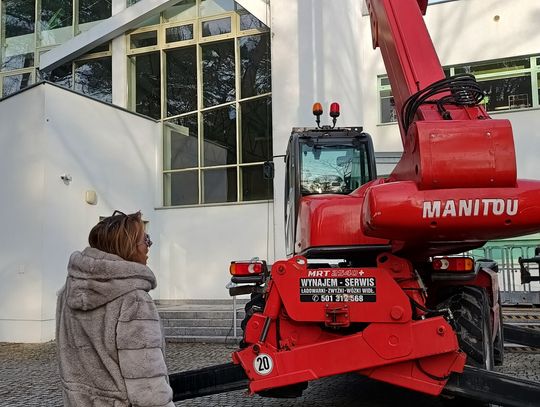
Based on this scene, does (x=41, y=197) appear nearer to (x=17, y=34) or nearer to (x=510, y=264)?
(x=17, y=34)

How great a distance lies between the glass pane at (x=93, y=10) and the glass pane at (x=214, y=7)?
10.6 feet

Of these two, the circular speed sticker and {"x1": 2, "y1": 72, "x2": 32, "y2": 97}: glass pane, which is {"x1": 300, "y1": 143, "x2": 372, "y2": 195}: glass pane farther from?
{"x1": 2, "y1": 72, "x2": 32, "y2": 97}: glass pane

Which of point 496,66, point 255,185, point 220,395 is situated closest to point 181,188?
point 255,185

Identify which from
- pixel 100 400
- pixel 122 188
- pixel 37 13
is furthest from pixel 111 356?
pixel 37 13

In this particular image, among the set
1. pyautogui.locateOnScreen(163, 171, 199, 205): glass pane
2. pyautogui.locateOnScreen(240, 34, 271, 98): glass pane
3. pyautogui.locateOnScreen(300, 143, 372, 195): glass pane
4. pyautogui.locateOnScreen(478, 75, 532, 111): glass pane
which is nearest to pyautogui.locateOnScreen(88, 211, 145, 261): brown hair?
pyautogui.locateOnScreen(300, 143, 372, 195): glass pane

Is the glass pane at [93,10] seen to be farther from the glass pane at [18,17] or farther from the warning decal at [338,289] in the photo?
the warning decal at [338,289]

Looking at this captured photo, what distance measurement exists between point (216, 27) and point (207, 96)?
176cm

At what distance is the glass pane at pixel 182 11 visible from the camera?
47.9 feet

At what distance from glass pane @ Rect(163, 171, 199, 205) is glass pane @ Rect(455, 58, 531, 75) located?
694cm

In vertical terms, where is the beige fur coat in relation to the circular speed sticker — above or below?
above

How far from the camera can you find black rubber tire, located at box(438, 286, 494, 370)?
436 centimetres

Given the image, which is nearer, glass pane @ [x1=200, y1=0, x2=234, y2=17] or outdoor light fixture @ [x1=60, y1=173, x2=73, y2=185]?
outdoor light fixture @ [x1=60, y1=173, x2=73, y2=185]

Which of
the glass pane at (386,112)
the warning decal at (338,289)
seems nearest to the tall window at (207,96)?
the glass pane at (386,112)

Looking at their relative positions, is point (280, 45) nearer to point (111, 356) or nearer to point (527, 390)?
point (527, 390)
